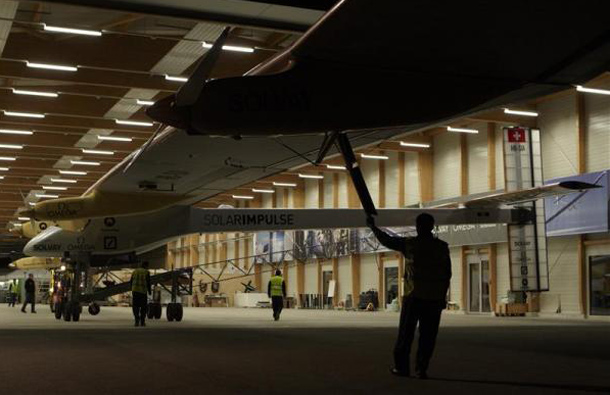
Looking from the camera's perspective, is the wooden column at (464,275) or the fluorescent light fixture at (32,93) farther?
the wooden column at (464,275)

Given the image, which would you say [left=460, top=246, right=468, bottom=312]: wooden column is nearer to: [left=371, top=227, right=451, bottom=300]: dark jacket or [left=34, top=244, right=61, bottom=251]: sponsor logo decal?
[left=34, top=244, right=61, bottom=251]: sponsor logo decal

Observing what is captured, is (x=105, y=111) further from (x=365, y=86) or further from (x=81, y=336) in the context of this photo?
(x=365, y=86)

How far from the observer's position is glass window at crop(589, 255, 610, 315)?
27609mm

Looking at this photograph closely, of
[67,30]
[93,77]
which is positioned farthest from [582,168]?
[67,30]

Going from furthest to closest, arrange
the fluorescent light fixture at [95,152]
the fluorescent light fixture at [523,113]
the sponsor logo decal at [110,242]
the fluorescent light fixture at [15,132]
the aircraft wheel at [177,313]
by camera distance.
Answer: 1. the fluorescent light fixture at [95,152]
2. the fluorescent light fixture at [15,132]
3. the fluorescent light fixture at [523,113]
4. the aircraft wheel at [177,313]
5. the sponsor logo decal at [110,242]

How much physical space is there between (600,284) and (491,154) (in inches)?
306

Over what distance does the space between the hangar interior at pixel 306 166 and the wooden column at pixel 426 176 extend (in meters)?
0.05

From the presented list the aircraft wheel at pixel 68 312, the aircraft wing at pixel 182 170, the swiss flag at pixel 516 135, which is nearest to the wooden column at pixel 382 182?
the swiss flag at pixel 516 135

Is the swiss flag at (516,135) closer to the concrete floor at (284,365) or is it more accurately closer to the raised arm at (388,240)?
the concrete floor at (284,365)

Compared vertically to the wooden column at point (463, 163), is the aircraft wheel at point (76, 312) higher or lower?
lower

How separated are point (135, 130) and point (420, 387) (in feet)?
88.4

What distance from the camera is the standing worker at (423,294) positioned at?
7961 millimetres

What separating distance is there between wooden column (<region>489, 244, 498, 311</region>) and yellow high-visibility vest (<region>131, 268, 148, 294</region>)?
17.2 metres

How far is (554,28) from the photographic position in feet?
20.4
